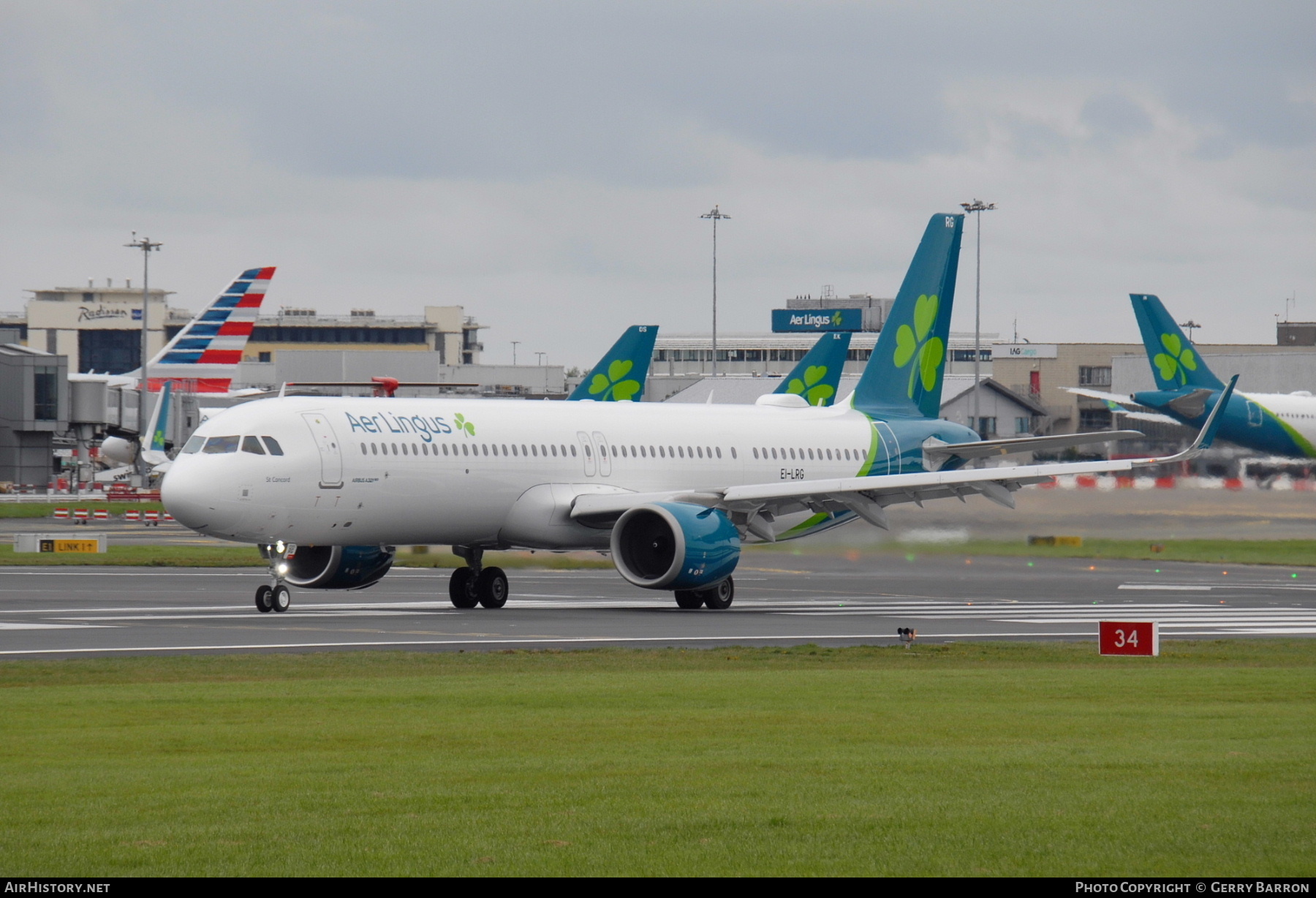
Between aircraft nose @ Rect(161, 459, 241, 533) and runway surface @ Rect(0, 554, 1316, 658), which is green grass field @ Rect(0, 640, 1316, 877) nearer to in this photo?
runway surface @ Rect(0, 554, 1316, 658)

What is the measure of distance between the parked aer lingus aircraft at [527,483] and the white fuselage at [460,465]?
0.12ft

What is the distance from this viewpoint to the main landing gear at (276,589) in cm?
3148

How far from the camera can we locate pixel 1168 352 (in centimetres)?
6625

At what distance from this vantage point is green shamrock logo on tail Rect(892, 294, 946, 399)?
42.8 metres

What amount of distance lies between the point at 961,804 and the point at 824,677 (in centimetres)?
914

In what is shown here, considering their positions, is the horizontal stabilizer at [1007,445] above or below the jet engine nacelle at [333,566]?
above

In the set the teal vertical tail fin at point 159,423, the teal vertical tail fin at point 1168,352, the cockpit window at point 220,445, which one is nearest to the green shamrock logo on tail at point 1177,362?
the teal vertical tail fin at point 1168,352

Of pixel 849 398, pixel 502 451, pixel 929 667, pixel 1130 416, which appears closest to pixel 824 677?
pixel 929 667

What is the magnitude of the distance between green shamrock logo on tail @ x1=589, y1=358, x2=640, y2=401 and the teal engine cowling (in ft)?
67.7

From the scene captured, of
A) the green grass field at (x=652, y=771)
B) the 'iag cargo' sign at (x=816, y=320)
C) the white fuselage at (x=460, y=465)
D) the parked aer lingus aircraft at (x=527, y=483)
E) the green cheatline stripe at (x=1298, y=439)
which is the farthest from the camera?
the 'iag cargo' sign at (x=816, y=320)

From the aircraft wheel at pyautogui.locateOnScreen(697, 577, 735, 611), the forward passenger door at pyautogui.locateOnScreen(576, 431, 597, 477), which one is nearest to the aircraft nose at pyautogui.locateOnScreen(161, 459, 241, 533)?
the forward passenger door at pyautogui.locateOnScreen(576, 431, 597, 477)

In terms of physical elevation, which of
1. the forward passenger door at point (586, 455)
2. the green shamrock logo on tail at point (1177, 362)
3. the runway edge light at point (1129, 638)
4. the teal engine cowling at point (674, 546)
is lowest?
the runway edge light at point (1129, 638)

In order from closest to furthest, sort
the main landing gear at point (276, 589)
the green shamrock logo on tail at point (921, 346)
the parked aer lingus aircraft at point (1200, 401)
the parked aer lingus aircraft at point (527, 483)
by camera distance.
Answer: the parked aer lingus aircraft at point (527, 483) → the main landing gear at point (276, 589) → the green shamrock logo on tail at point (921, 346) → the parked aer lingus aircraft at point (1200, 401)

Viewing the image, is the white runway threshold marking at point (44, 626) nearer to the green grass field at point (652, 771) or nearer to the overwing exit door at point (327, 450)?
the overwing exit door at point (327, 450)
